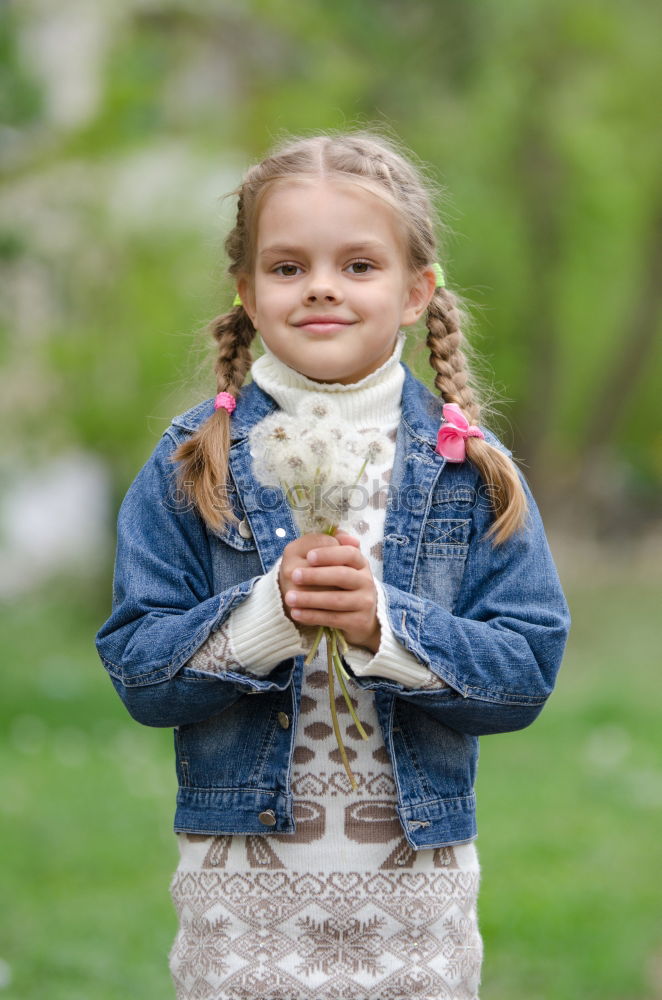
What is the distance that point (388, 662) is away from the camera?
7.62 ft

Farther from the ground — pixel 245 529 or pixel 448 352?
pixel 448 352

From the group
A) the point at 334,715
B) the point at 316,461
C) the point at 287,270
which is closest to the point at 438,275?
the point at 287,270

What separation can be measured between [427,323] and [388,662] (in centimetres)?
74

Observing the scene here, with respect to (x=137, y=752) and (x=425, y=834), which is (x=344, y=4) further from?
(x=425, y=834)

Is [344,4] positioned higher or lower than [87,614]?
higher

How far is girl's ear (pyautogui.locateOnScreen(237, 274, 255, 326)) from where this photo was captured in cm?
265

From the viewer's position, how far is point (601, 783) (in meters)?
7.01

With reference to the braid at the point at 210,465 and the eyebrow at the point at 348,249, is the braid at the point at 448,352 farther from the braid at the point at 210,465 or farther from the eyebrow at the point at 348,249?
the braid at the point at 210,465

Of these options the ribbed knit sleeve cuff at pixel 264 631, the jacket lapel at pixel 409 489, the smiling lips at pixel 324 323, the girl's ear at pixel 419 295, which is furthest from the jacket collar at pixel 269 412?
the ribbed knit sleeve cuff at pixel 264 631

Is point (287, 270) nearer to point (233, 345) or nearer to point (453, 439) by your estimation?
point (233, 345)

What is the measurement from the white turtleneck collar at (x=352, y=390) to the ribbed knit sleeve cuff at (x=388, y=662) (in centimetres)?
40

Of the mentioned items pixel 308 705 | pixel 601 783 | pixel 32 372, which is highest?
pixel 32 372

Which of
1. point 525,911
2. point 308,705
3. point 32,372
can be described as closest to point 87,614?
A: point 32,372

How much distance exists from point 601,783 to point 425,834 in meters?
4.77
